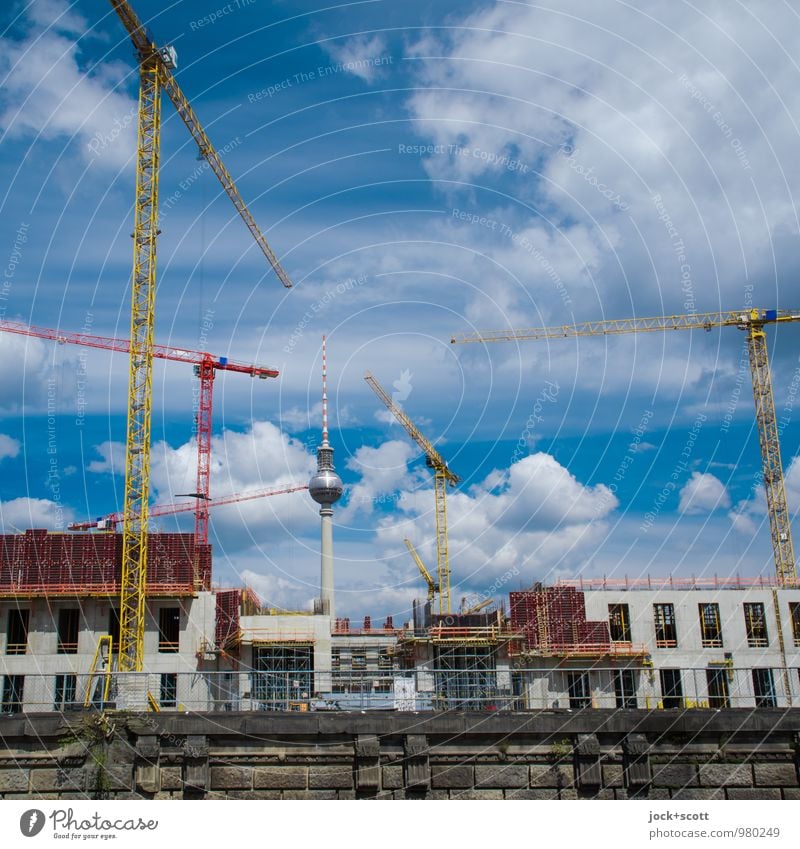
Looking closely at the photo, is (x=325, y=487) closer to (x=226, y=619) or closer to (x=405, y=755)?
(x=226, y=619)

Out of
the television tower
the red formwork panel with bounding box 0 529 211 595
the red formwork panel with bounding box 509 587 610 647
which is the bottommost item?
the red formwork panel with bounding box 509 587 610 647

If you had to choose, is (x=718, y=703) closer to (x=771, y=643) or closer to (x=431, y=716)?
(x=771, y=643)

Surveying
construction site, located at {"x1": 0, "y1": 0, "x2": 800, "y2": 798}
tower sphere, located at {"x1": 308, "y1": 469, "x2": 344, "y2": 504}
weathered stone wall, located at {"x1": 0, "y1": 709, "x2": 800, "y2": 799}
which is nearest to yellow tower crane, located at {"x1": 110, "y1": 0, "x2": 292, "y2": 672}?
construction site, located at {"x1": 0, "y1": 0, "x2": 800, "y2": 798}

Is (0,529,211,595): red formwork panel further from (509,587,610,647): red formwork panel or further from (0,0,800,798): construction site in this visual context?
(509,587,610,647): red formwork panel

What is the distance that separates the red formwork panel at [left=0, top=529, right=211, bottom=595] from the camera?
181ft

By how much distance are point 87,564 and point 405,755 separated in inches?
1549

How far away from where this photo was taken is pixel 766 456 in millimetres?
82688

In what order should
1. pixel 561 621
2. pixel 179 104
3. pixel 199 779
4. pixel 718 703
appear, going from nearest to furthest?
pixel 199 779
pixel 718 703
pixel 561 621
pixel 179 104

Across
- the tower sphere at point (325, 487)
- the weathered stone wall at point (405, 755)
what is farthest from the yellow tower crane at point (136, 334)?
the tower sphere at point (325, 487)

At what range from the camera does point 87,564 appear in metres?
57.3

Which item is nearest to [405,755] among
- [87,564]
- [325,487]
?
[87,564]

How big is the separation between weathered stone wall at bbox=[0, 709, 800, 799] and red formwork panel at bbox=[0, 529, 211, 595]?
108 ft
